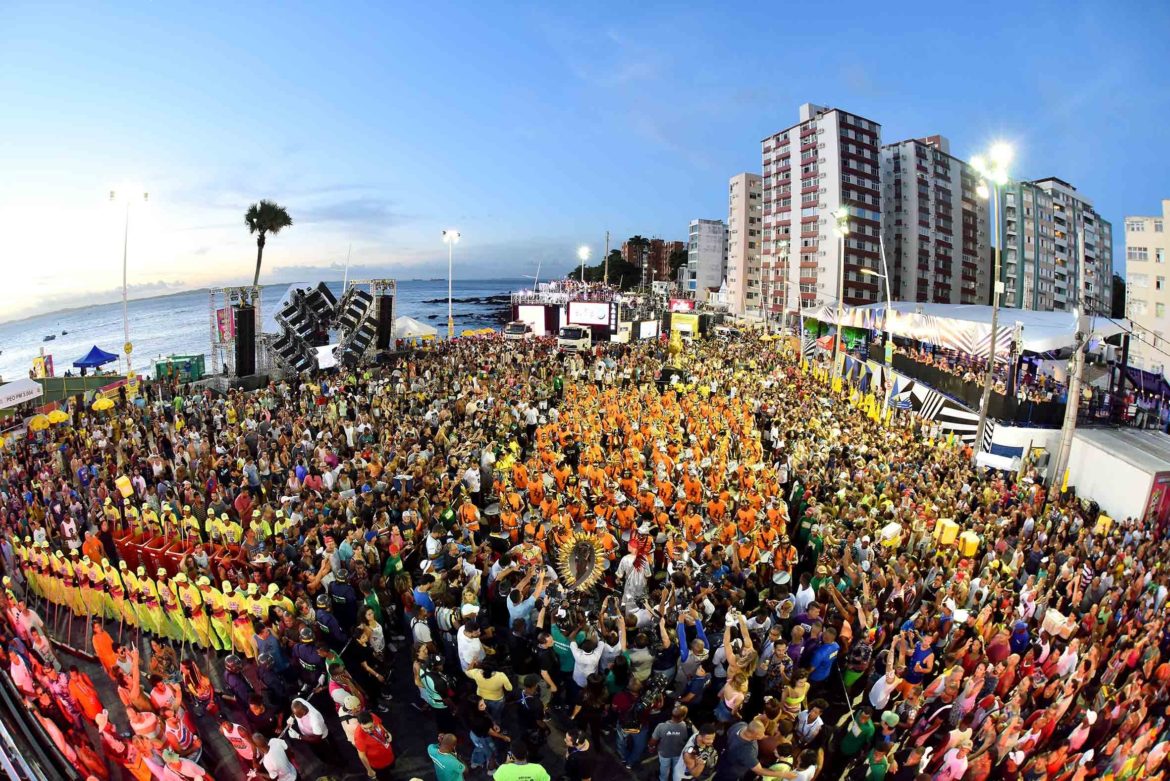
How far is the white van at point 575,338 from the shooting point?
99.5ft

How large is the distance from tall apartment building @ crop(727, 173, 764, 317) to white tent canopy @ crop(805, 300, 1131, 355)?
180 feet

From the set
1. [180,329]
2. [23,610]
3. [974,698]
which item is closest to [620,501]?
[974,698]

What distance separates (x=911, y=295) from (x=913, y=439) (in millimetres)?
64872

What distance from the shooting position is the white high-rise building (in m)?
62.7

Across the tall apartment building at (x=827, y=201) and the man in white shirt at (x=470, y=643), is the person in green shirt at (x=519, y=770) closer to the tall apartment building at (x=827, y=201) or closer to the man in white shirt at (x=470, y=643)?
the man in white shirt at (x=470, y=643)

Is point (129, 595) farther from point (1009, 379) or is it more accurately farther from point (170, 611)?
point (1009, 379)

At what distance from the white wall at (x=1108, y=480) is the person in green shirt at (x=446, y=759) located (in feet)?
47.7

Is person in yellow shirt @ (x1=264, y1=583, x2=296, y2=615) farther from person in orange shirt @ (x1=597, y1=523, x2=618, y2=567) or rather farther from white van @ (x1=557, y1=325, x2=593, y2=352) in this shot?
white van @ (x1=557, y1=325, x2=593, y2=352)

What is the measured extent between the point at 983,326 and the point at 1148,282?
28.6 m

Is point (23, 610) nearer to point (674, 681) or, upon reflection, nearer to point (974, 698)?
point (674, 681)

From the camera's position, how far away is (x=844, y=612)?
6.63 metres

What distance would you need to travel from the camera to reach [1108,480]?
1305 centimetres

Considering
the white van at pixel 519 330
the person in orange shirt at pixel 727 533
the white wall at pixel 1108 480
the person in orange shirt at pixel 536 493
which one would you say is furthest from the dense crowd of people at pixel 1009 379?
the white van at pixel 519 330

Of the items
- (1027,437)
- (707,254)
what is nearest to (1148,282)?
(1027,437)
